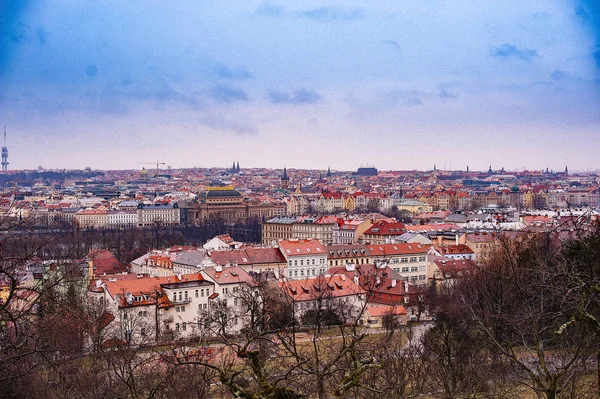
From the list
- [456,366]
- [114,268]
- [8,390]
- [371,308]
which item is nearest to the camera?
[8,390]

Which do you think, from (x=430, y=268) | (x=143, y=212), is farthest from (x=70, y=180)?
(x=430, y=268)

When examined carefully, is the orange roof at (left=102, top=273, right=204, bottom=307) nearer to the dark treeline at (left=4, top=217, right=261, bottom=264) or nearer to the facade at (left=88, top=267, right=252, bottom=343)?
the facade at (left=88, top=267, right=252, bottom=343)

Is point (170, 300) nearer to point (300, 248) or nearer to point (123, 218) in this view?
point (300, 248)

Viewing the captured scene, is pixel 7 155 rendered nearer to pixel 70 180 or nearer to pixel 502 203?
pixel 70 180

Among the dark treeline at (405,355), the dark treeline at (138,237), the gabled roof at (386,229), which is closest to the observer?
the dark treeline at (405,355)

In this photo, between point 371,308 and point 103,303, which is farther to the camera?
point 371,308

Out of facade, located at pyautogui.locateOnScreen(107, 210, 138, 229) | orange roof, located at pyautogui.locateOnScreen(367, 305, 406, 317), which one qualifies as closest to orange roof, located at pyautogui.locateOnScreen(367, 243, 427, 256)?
orange roof, located at pyautogui.locateOnScreen(367, 305, 406, 317)

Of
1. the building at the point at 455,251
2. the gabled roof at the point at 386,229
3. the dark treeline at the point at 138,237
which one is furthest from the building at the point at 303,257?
the gabled roof at the point at 386,229

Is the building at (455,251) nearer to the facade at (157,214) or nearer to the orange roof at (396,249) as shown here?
the orange roof at (396,249)

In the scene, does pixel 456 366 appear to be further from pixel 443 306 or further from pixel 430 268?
→ pixel 430 268

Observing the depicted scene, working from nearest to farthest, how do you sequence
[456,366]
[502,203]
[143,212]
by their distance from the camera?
[456,366] → [143,212] → [502,203]

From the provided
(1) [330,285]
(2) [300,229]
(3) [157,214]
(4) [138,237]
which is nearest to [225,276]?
(1) [330,285]
